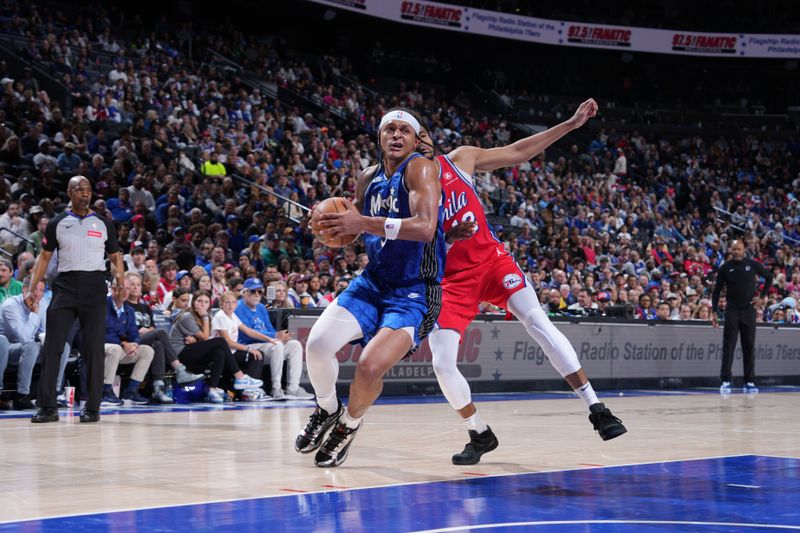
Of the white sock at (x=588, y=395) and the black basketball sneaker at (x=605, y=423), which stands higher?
the white sock at (x=588, y=395)

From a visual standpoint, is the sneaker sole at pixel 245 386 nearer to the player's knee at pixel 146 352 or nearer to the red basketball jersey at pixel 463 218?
the player's knee at pixel 146 352

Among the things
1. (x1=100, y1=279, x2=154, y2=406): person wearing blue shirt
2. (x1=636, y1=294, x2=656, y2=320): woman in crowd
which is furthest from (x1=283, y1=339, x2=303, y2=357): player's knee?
(x1=636, y1=294, x2=656, y2=320): woman in crowd

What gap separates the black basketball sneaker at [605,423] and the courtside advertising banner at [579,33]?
2331 centimetres

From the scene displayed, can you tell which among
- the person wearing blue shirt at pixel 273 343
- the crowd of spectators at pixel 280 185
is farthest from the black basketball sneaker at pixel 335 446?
the person wearing blue shirt at pixel 273 343

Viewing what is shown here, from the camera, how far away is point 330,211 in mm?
5391

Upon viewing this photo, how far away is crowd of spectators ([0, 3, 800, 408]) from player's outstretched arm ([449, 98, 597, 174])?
562 cm

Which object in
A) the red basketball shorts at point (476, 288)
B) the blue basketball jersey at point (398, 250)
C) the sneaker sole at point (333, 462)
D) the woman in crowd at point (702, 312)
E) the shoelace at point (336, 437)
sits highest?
the blue basketball jersey at point (398, 250)

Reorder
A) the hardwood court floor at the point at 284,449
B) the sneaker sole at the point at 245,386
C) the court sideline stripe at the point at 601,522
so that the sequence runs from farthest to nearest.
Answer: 1. the sneaker sole at the point at 245,386
2. the hardwood court floor at the point at 284,449
3. the court sideline stripe at the point at 601,522

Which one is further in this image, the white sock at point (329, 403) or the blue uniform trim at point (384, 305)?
the white sock at point (329, 403)

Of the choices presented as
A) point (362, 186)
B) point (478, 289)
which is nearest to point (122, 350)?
point (478, 289)

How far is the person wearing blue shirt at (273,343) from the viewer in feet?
38.2

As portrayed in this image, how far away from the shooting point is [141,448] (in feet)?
22.3

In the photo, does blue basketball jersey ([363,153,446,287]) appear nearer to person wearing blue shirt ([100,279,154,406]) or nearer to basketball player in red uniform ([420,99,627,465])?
basketball player in red uniform ([420,99,627,465])

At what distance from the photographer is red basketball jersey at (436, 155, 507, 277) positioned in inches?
253
